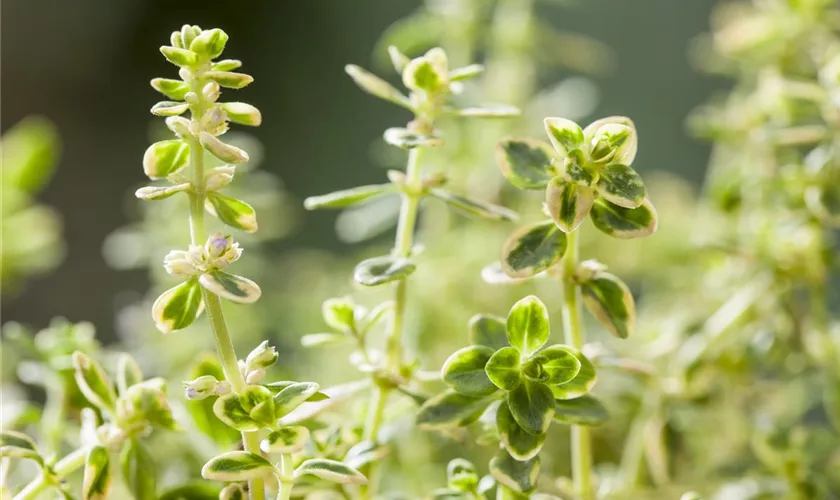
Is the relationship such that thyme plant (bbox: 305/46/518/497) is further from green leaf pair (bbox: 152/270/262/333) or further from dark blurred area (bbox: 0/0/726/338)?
dark blurred area (bbox: 0/0/726/338)

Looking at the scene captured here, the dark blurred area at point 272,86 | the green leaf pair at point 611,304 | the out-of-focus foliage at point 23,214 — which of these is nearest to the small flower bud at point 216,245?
the green leaf pair at point 611,304

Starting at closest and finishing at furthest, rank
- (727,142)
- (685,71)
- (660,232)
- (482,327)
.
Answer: (482,327) → (727,142) → (660,232) → (685,71)

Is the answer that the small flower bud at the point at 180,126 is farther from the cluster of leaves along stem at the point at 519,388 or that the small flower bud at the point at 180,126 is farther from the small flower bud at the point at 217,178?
the cluster of leaves along stem at the point at 519,388

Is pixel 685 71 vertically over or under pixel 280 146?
over

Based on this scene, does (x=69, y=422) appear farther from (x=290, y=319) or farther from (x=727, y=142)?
(x=727, y=142)

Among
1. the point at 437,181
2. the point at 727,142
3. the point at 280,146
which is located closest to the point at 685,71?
the point at 280,146
